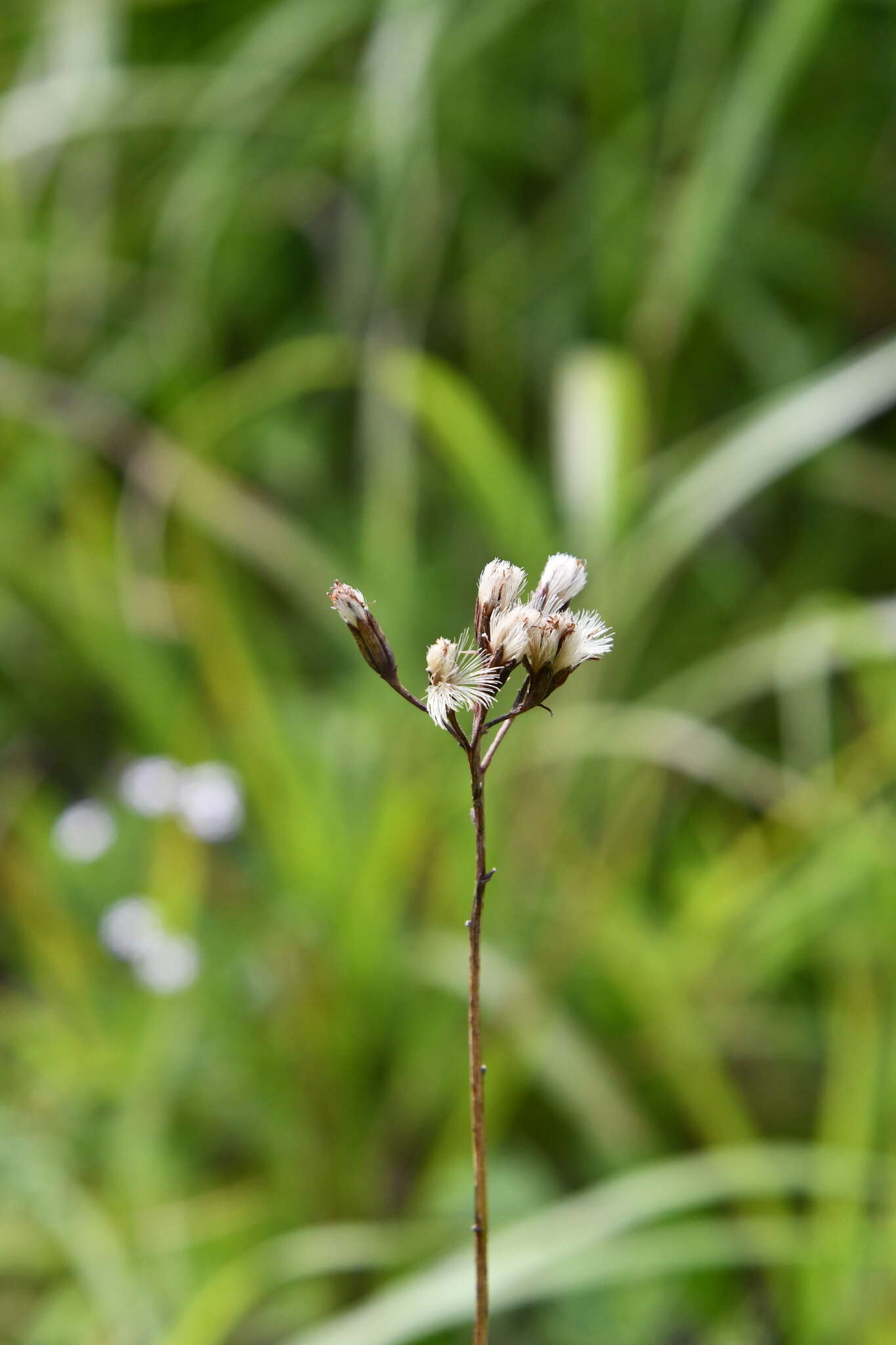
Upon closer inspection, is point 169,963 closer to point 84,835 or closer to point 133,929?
point 133,929

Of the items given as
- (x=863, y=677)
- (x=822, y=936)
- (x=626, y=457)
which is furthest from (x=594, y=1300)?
(x=626, y=457)

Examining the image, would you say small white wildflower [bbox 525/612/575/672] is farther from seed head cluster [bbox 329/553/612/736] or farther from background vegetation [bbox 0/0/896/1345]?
background vegetation [bbox 0/0/896/1345]

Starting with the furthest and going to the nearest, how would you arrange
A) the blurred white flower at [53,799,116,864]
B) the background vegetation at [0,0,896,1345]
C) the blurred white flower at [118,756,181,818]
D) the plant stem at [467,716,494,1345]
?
the blurred white flower at [53,799,116,864] → the blurred white flower at [118,756,181,818] → the background vegetation at [0,0,896,1345] → the plant stem at [467,716,494,1345]

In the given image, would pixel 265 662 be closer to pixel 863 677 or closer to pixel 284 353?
pixel 284 353

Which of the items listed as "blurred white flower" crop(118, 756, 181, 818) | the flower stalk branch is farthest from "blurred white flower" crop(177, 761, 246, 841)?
the flower stalk branch

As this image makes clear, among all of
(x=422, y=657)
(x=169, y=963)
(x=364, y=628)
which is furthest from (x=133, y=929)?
(x=364, y=628)

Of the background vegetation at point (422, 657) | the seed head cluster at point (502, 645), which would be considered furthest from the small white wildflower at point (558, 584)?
the background vegetation at point (422, 657)
